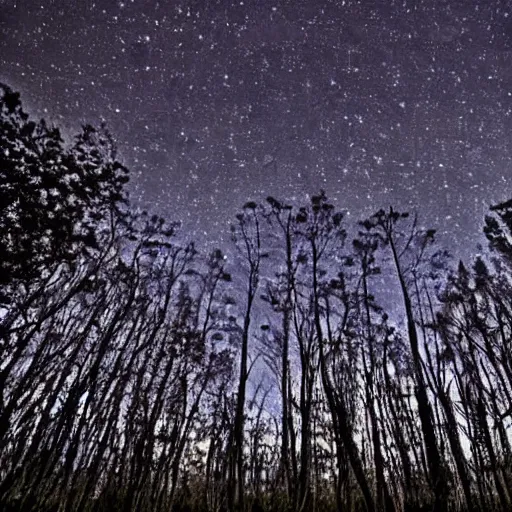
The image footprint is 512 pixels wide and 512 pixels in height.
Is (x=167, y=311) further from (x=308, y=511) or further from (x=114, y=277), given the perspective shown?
(x=308, y=511)

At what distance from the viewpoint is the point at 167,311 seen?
1476 cm

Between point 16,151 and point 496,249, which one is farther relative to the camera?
point 496,249

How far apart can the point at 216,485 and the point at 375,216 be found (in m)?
11.2

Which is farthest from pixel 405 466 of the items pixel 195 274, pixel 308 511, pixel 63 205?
pixel 195 274

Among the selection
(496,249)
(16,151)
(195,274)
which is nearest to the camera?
(16,151)

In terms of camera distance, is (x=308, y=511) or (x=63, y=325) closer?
(x=308, y=511)

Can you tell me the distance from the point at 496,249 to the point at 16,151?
549 inches

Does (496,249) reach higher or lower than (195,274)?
lower

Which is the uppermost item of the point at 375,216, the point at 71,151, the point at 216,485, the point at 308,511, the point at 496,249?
the point at 375,216

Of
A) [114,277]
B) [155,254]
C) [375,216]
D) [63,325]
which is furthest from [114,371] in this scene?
[375,216]

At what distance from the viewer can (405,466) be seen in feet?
18.7

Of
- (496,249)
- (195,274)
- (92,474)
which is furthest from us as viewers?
(195,274)

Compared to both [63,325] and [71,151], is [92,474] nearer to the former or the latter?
[71,151]

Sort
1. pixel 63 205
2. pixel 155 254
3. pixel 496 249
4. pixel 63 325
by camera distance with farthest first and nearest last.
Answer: pixel 155 254, pixel 496 249, pixel 63 325, pixel 63 205
